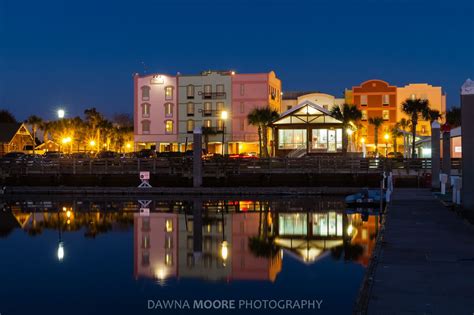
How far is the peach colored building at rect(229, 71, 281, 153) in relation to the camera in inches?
3489

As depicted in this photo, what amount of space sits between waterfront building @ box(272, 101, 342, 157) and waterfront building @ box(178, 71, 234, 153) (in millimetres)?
25144

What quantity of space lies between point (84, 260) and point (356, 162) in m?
31.0

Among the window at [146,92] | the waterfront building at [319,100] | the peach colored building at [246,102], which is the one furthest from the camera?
the waterfront building at [319,100]

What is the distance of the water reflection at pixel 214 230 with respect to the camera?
1855 centimetres

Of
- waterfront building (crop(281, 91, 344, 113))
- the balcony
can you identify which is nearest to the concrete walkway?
the balcony

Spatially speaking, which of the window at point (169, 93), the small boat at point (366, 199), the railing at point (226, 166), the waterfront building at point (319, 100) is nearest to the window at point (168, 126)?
the window at point (169, 93)

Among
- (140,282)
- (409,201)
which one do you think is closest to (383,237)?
(140,282)

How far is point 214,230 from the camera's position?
26.5m

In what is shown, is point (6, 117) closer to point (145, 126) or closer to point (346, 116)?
point (145, 126)

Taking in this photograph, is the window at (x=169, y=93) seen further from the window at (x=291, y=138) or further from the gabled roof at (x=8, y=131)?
the window at (x=291, y=138)

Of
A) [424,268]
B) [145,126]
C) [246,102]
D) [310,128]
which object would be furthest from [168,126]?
[424,268]

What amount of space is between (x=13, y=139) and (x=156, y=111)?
26.4 metres

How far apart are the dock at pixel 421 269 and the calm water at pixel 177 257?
1.18 meters

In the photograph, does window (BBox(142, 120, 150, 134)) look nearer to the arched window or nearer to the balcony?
the arched window
